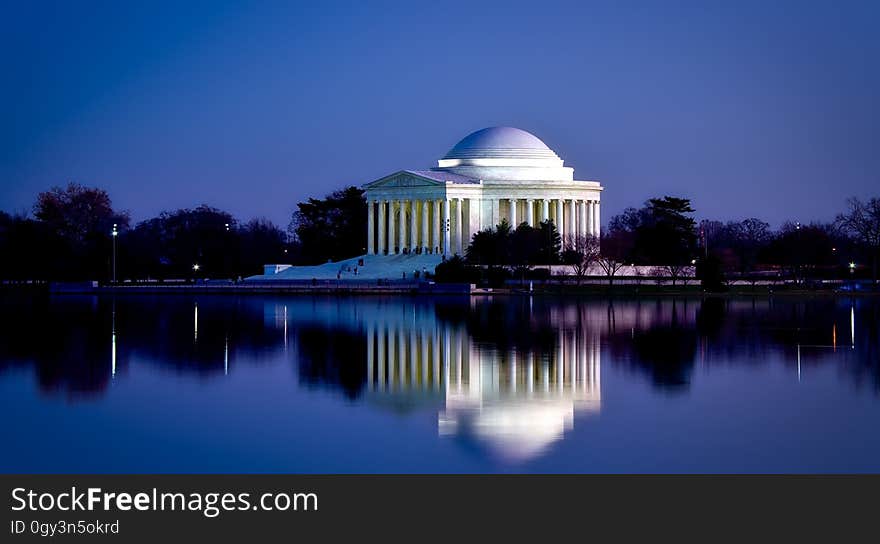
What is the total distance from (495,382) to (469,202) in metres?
93.8

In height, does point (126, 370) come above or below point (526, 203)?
below

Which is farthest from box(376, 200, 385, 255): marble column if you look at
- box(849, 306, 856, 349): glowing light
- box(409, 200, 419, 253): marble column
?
box(849, 306, 856, 349): glowing light

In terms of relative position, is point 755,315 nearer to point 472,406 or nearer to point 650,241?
point 472,406

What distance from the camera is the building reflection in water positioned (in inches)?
930

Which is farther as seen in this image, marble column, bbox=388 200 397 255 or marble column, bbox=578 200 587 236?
marble column, bbox=578 200 587 236

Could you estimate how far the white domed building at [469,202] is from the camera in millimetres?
122750

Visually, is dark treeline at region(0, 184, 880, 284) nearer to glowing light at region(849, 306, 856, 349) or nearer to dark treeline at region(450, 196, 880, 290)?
dark treeline at region(450, 196, 880, 290)

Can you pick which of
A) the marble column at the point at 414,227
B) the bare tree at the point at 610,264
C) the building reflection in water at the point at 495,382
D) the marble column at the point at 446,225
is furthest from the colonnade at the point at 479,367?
the marble column at the point at 414,227

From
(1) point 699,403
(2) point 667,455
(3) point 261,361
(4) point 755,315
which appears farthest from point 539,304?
(2) point 667,455

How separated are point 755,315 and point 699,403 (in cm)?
3356

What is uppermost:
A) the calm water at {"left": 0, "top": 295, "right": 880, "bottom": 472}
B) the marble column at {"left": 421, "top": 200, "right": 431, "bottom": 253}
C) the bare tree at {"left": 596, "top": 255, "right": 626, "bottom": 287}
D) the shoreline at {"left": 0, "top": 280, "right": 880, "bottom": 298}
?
the marble column at {"left": 421, "top": 200, "right": 431, "bottom": 253}

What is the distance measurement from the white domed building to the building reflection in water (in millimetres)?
75618

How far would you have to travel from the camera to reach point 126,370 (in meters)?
34.0

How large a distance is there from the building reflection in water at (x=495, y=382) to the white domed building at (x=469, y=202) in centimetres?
7562
